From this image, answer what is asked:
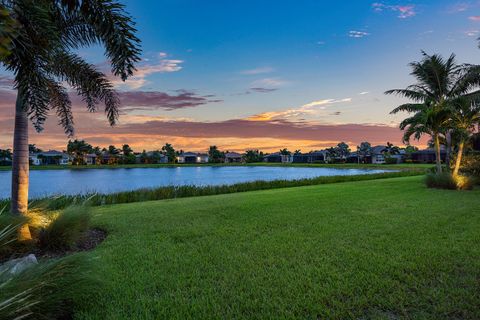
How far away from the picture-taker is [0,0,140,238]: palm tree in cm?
364

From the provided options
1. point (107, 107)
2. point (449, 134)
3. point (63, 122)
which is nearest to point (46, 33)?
point (107, 107)

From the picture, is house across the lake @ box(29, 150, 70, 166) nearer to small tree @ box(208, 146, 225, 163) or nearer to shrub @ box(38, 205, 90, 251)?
small tree @ box(208, 146, 225, 163)

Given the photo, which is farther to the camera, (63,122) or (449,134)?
(449,134)

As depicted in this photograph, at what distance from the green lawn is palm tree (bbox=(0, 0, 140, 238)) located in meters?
2.67

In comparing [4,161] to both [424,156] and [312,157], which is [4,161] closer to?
[312,157]

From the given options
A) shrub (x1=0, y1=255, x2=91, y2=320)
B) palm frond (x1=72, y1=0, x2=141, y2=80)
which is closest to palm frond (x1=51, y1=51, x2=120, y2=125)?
palm frond (x1=72, y1=0, x2=141, y2=80)

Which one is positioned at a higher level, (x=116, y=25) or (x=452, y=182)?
(x=116, y=25)

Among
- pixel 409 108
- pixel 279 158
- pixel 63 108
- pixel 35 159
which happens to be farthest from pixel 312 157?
pixel 63 108

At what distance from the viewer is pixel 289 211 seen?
8922 mm

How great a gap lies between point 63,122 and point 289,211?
23.7 feet

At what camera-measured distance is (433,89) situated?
2100 centimetres

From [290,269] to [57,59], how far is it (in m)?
6.80

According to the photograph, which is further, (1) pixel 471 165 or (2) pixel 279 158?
(2) pixel 279 158

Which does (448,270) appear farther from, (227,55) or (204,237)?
(227,55)
